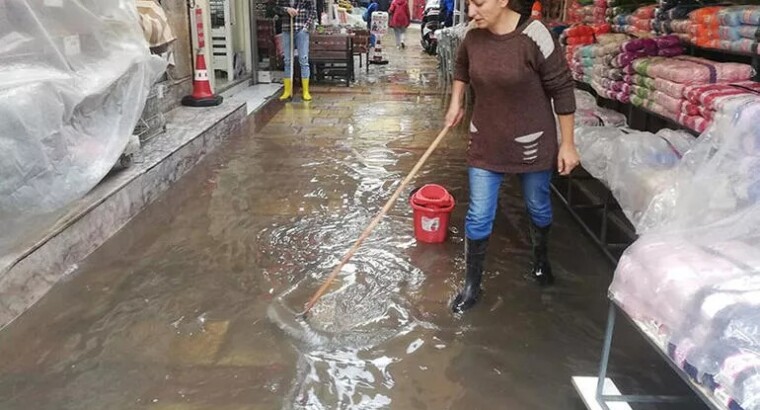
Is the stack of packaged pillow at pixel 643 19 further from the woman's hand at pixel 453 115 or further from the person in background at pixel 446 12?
the person in background at pixel 446 12

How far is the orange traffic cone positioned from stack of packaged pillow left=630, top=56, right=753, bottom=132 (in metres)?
5.21

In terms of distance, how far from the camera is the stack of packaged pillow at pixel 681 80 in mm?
3414

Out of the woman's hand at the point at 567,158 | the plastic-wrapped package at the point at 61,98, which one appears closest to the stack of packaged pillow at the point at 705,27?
the woman's hand at the point at 567,158

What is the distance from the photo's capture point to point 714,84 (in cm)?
338

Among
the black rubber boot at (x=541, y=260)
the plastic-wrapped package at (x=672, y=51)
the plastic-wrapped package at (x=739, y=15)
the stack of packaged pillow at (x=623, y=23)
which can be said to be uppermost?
the plastic-wrapped package at (x=739, y=15)

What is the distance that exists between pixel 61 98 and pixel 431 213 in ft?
7.63

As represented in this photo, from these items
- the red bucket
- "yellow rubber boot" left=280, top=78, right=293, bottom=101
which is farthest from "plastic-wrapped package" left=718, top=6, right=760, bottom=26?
"yellow rubber boot" left=280, top=78, right=293, bottom=101

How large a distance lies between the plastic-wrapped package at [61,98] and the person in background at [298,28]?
15.7 ft

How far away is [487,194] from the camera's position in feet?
10.6

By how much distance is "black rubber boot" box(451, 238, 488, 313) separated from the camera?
132 inches

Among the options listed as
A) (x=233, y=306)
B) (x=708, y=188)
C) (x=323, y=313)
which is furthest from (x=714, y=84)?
(x=233, y=306)

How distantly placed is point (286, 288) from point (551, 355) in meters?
1.49

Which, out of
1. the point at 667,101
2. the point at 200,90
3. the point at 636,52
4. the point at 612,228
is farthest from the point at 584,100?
the point at 200,90

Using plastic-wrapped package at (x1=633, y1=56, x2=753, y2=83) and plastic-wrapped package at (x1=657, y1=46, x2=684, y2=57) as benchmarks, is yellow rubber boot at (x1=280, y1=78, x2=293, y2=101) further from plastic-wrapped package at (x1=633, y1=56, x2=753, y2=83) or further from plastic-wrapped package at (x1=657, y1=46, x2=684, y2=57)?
plastic-wrapped package at (x1=633, y1=56, x2=753, y2=83)
